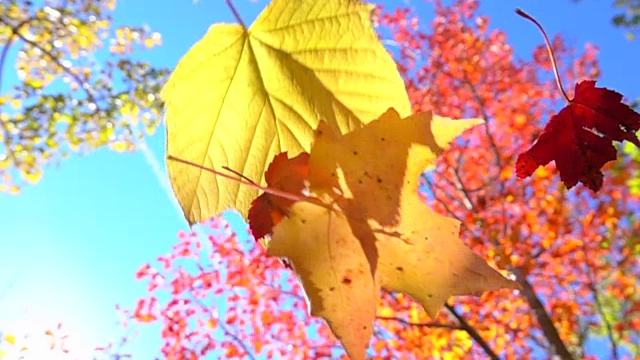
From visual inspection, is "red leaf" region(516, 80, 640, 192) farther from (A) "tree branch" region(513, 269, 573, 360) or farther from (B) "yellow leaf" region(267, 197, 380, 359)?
(A) "tree branch" region(513, 269, 573, 360)

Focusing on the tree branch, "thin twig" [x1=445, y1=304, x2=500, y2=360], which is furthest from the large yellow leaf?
the tree branch

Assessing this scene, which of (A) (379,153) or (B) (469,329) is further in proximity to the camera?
(B) (469,329)

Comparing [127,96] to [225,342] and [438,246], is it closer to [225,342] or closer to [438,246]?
[225,342]

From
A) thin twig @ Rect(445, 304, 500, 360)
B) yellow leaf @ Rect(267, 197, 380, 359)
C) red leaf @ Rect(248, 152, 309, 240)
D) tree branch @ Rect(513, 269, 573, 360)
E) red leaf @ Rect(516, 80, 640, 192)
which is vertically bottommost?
yellow leaf @ Rect(267, 197, 380, 359)

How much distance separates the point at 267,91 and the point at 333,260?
0.16 meters

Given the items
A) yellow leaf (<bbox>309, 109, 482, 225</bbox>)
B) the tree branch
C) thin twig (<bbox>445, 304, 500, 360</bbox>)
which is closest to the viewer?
yellow leaf (<bbox>309, 109, 482, 225</bbox>)

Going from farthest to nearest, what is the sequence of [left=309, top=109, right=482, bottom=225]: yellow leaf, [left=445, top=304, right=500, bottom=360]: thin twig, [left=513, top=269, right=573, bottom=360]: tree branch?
[left=513, top=269, right=573, bottom=360]: tree branch, [left=445, top=304, right=500, bottom=360]: thin twig, [left=309, top=109, right=482, bottom=225]: yellow leaf

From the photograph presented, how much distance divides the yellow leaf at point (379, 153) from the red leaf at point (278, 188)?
0.04 feet

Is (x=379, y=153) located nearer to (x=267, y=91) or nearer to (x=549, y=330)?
(x=267, y=91)

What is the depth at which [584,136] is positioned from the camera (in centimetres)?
41

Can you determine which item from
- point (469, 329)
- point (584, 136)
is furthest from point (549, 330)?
point (584, 136)

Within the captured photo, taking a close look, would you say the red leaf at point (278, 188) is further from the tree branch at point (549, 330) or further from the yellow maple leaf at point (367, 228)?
the tree branch at point (549, 330)

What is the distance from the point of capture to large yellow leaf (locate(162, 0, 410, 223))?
16.6 inches

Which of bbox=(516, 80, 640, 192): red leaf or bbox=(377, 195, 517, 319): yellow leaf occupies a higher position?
bbox=(516, 80, 640, 192): red leaf
